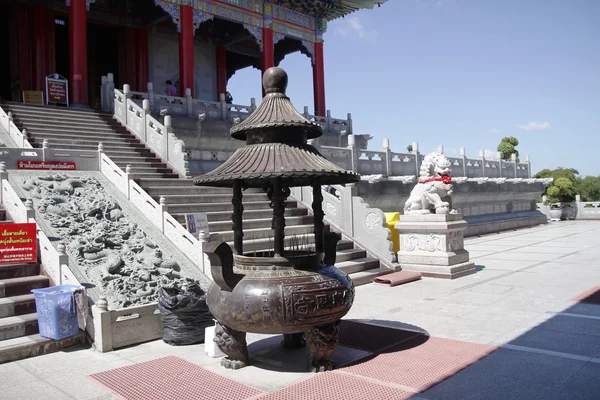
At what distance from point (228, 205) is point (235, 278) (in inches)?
234

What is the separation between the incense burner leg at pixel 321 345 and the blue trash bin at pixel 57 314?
298cm

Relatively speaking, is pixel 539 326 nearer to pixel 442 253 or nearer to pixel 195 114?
pixel 442 253

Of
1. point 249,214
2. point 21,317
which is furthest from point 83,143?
point 21,317

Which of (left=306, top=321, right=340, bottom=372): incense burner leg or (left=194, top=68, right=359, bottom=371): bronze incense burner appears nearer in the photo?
(left=194, top=68, right=359, bottom=371): bronze incense burner

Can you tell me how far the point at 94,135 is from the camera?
527 inches

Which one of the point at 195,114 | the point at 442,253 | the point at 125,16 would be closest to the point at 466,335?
the point at 442,253

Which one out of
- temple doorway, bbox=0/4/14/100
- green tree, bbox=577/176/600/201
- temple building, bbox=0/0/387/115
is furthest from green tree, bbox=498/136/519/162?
temple doorway, bbox=0/4/14/100

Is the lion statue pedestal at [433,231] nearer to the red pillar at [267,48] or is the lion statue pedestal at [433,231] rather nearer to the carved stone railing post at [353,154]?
the carved stone railing post at [353,154]

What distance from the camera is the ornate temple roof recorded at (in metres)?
4.95

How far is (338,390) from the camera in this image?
435cm

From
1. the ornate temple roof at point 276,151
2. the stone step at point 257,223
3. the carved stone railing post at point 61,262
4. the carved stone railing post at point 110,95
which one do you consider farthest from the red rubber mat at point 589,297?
the carved stone railing post at point 110,95

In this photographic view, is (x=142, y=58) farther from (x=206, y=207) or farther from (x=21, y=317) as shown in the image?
(x=21, y=317)

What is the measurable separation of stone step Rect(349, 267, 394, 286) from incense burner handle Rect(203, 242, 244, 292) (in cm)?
469

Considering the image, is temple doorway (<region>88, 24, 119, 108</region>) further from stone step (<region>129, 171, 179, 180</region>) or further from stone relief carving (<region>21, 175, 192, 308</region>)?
stone relief carving (<region>21, 175, 192, 308</region>)
